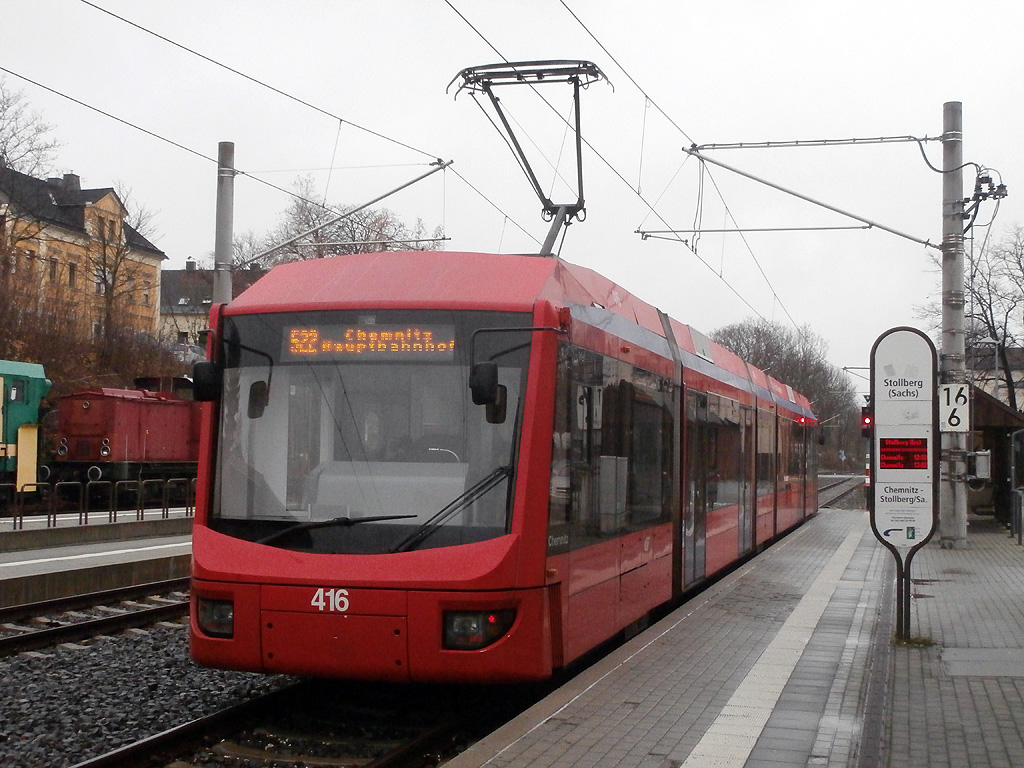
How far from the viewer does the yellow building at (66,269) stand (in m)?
37.4

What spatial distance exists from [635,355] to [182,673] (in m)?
4.46

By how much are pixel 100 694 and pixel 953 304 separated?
55.9 ft

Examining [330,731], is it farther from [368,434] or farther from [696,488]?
[696,488]

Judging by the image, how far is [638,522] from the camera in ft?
33.0

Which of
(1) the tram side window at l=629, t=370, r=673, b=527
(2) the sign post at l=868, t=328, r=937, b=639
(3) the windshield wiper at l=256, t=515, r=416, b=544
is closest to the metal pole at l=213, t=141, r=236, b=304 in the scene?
(1) the tram side window at l=629, t=370, r=673, b=527

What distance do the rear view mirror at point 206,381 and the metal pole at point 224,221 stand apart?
9521 mm

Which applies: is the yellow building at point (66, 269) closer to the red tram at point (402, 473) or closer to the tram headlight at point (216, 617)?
the red tram at point (402, 473)

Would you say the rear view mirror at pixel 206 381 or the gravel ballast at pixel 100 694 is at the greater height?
the rear view mirror at pixel 206 381

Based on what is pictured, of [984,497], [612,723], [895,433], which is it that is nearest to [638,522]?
[895,433]

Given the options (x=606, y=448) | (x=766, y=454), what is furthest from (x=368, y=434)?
(x=766, y=454)

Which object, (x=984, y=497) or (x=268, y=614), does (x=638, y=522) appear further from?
(x=984, y=497)

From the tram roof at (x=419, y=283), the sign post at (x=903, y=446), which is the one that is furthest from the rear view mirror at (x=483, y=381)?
the sign post at (x=903, y=446)

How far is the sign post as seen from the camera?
10406mm

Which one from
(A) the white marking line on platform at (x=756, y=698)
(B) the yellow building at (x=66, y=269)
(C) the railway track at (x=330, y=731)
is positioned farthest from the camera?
(B) the yellow building at (x=66, y=269)
